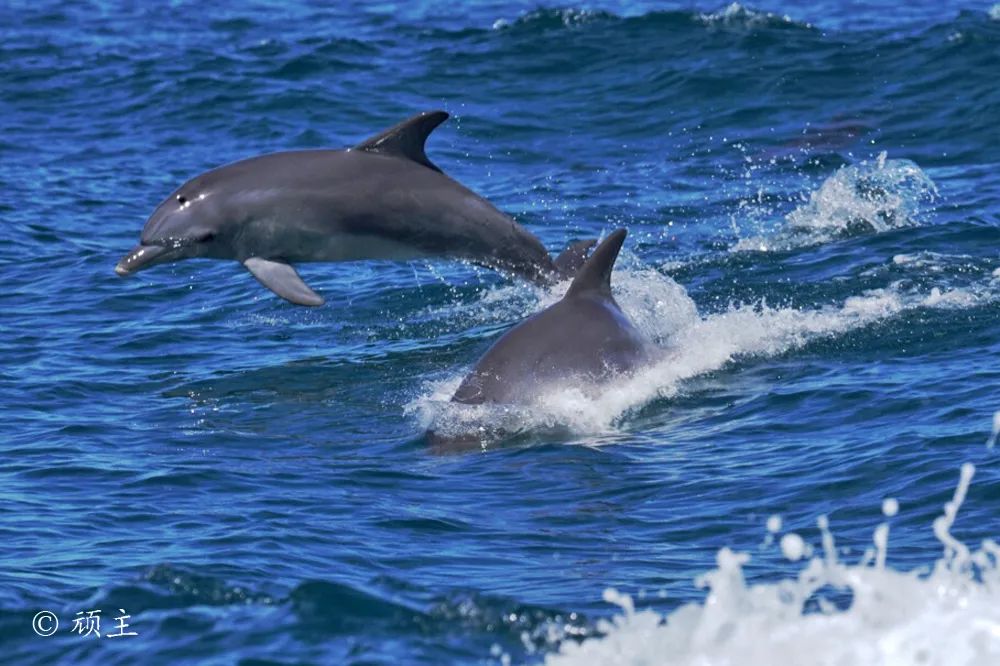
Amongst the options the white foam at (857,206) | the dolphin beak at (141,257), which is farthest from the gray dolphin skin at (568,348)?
the white foam at (857,206)

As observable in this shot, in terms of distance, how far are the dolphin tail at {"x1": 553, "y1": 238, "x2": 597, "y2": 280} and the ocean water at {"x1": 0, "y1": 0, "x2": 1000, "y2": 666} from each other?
2.25 feet

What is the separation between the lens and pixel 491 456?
40.3 feet

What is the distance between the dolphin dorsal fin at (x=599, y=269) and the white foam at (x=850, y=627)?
6132 millimetres

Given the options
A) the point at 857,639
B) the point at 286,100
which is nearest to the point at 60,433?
the point at 857,639

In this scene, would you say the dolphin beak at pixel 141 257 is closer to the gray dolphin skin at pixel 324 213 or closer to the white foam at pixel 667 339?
the gray dolphin skin at pixel 324 213

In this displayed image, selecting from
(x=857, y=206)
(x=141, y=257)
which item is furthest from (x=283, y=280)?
(x=857, y=206)

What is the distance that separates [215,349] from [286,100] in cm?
1183

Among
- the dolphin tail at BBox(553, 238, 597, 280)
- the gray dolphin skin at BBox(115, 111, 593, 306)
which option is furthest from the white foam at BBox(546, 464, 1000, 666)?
the dolphin tail at BBox(553, 238, 597, 280)

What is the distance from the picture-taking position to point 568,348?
1330 centimetres

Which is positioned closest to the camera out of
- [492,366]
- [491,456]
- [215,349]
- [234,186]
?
[491,456]

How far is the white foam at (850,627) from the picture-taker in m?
6.66

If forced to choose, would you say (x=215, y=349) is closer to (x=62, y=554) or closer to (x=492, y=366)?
(x=492, y=366)

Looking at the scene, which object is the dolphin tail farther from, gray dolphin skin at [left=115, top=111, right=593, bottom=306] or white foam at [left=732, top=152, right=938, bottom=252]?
white foam at [left=732, top=152, right=938, bottom=252]

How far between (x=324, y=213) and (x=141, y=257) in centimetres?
152
